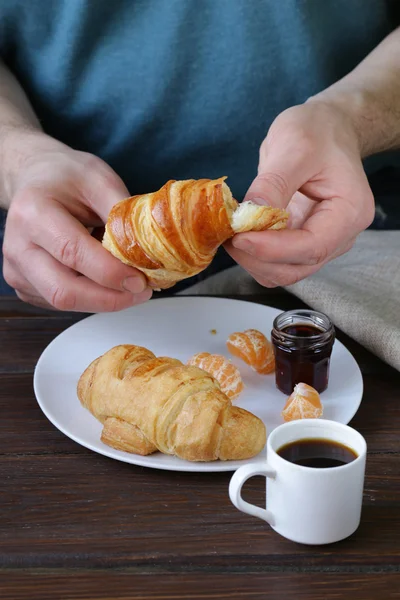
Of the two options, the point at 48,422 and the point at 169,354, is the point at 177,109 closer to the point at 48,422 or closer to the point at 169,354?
the point at 169,354

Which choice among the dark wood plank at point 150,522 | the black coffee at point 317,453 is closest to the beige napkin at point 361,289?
the dark wood plank at point 150,522

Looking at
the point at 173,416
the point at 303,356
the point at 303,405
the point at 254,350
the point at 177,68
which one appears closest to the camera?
the point at 173,416

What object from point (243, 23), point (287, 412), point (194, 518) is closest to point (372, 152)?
point (243, 23)

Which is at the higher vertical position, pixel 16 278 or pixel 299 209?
pixel 299 209

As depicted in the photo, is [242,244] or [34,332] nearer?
[242,244]

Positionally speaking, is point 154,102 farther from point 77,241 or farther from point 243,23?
point 77,241

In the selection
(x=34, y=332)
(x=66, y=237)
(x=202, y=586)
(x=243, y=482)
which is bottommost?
(x=34, y=332)

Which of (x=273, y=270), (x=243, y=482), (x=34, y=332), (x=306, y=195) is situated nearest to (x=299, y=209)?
(x=306, y=195)
